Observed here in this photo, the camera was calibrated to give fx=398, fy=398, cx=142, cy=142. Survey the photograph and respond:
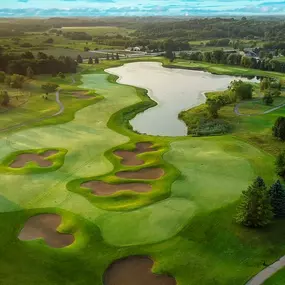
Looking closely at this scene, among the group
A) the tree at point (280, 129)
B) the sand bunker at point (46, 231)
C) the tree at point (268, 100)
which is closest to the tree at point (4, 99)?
the sand bunker at point (46, 231)

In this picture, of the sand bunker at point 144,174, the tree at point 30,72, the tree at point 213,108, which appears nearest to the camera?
the sand bunker at point 144,174

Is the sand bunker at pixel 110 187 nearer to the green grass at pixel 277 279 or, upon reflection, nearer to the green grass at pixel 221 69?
the green grass at pixel 277 279

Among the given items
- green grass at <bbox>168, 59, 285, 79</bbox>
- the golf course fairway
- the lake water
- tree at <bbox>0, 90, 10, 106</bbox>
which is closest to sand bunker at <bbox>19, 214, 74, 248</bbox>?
the golf course fairway

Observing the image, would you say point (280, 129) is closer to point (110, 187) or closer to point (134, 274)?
point (110, 187)

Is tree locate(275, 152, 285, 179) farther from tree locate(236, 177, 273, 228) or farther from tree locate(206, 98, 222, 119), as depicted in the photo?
tree locate(206, 98, 222, 119)

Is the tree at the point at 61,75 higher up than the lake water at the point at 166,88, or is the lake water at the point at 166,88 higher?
the tree at the point at 61,75

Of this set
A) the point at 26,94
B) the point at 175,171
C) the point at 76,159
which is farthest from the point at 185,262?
the point at 26,94

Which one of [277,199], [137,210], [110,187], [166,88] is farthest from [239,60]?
[137,210]
